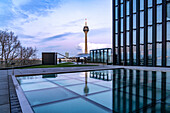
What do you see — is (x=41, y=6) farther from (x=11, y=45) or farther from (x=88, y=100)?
Answer: (x=88, y=100)

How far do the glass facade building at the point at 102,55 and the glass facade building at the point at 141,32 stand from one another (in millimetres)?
2108

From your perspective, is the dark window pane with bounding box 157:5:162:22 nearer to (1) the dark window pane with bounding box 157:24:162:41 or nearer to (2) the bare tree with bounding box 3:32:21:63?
(1) the dark window pane with bounding box 157:24:162:41

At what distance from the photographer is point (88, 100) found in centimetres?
396

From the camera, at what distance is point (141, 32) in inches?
827

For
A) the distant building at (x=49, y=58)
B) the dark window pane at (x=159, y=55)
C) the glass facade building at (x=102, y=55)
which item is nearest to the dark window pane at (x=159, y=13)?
the dark window pane at (x=159, y=55)

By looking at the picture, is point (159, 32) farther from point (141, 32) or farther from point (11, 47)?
point (11, 47)

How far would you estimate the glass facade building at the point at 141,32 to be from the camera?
18.3 metres

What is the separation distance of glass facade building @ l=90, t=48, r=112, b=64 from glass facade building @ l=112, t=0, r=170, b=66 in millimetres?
2108

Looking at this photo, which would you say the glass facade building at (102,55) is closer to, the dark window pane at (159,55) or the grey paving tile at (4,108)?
the dark window pane at (159,55)

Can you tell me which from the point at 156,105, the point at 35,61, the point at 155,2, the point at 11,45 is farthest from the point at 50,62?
the point at 155,2

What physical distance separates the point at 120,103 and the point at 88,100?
42.5 inches

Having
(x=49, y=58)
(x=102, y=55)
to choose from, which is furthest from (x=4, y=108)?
(x=102, y=55)

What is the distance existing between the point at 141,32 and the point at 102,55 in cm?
1028

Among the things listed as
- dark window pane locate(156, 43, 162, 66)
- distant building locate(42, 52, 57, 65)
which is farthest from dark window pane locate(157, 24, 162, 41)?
distant building locate(42, 52, 57, 65)
